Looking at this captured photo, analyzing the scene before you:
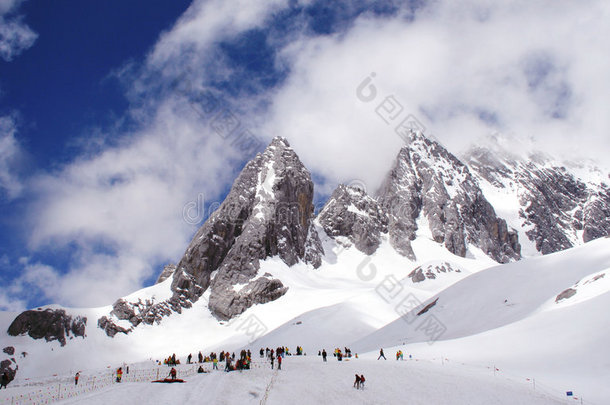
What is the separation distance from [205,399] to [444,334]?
3746 centimetres

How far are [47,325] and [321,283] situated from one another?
66.2 metres

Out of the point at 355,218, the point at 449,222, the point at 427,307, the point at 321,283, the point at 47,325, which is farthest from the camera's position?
the point at 449,222

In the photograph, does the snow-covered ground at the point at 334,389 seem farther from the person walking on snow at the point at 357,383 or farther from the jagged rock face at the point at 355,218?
the jagged rock face at the point at 355,218

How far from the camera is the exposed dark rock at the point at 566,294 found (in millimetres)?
46541

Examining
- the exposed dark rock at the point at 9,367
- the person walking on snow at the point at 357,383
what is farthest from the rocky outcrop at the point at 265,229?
the person walking on snow at the point at 357,383

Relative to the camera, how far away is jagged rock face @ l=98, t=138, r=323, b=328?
108 m

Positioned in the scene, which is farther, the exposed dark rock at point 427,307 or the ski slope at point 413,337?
the exposed dark rock at point 427,307

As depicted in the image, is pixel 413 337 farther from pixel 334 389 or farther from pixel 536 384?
pixel 334 389

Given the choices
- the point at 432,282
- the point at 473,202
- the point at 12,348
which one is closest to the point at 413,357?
the point at 432,282

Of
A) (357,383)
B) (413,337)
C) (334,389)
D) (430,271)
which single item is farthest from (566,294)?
(430,271)

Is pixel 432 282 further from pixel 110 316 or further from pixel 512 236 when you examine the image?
pixel 512 236

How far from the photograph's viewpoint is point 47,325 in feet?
303

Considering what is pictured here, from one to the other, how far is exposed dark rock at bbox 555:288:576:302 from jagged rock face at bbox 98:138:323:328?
6897 centimetres

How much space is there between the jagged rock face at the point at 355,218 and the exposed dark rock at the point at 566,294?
114010 mm
